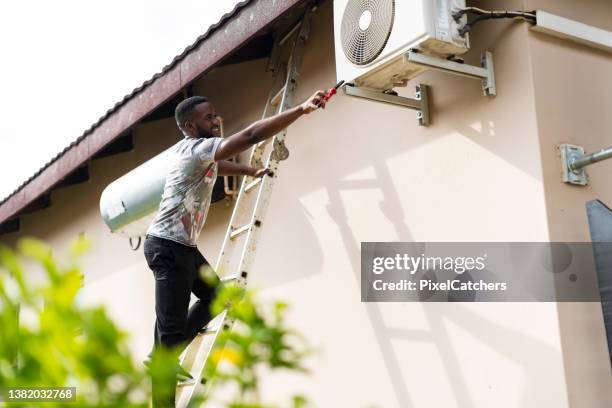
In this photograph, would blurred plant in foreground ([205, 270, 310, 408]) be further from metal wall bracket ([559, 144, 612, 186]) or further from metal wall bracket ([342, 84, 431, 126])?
metal wall bracket ([342, 84, 431, 126])

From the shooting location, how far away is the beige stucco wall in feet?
9.30

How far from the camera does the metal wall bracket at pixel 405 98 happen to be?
323cm

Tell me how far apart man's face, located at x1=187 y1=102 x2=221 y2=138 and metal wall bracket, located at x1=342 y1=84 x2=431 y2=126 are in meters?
0.64

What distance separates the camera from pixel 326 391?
3.70m

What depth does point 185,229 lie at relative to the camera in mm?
3262

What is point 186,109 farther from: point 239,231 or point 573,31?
point 573,31

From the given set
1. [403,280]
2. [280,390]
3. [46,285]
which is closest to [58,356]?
[46,285]

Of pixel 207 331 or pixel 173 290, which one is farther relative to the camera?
pixel 207 331

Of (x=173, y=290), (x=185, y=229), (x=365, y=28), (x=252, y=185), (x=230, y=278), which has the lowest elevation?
(x=173, y=290)

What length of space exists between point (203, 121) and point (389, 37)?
3.11 ft

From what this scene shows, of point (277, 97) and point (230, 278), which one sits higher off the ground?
point (277, 97)

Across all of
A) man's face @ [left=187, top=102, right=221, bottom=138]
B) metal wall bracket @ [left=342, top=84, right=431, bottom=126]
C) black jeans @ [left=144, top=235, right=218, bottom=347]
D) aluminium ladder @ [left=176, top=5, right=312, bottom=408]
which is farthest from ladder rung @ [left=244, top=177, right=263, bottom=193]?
metal wall bracket @ [left=342, top=84, right=431, bottom=126]

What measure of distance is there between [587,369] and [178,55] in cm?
302

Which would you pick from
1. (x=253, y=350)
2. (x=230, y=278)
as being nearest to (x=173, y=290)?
(x=230, y=278)
